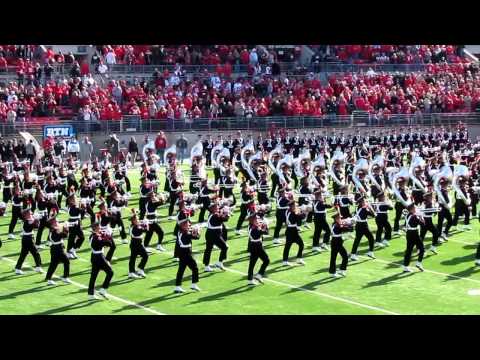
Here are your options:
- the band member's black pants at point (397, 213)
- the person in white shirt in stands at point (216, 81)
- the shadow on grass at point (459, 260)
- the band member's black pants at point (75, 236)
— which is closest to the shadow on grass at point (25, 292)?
the band member's black pants at point (75, 236)

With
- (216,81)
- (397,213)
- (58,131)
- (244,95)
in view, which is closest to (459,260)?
(397,213)

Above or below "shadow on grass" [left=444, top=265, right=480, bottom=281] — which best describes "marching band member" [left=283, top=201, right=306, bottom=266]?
above

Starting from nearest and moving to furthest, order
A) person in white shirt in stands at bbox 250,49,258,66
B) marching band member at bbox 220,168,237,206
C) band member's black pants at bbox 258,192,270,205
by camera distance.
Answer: band member's black pants at bbox 258,192,270,205
marching band member at bbox 220,168,237,206
person in white shirt in stands at bbox 250,49,258,66

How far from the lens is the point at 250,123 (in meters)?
38.0

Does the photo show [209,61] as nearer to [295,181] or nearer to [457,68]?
[457,68]

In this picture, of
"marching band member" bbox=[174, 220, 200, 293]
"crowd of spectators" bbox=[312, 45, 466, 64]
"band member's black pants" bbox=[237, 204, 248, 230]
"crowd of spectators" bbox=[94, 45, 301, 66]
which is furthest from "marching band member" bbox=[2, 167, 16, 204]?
"crowd of spectators" bbox=[312, 45, 466, 64]

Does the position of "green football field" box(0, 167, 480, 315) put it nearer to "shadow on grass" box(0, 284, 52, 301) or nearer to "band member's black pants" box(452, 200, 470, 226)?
"shadow on grass" box(0, 284, 52, 301)

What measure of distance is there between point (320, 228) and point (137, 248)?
162 inches

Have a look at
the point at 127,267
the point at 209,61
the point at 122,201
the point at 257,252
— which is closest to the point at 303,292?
the point at 257,252

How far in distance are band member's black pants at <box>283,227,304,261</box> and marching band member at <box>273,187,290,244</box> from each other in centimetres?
125

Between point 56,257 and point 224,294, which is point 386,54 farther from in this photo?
point 56,257

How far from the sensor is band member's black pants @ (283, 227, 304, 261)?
65.0 feet

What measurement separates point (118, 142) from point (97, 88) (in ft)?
11.4

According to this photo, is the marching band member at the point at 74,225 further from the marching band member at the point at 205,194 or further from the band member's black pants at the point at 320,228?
the band member's black pants at the point at 320,228
